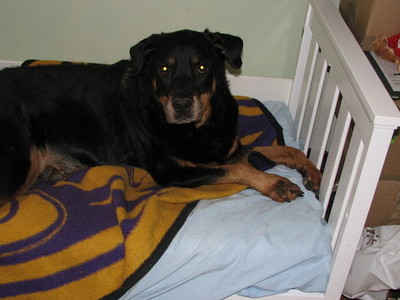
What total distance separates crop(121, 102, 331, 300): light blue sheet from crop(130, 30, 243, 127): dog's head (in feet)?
1.58

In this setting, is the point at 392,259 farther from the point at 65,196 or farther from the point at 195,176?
the point at 65,196

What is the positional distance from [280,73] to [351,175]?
1408 millimetres

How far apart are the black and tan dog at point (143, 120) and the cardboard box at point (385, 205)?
351 millimetres

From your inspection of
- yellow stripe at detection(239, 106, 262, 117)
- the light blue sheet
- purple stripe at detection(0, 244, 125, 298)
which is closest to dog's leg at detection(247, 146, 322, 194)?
the light blue sheet

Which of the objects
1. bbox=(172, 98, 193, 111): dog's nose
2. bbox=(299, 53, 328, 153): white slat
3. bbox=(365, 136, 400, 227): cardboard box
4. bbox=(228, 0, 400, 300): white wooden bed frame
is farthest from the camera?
bbox=(299, 53, 328, 153): white slat

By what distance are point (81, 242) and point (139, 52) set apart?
860mm

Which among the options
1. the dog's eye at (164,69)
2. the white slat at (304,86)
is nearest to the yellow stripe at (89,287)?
the dog's eye at (164,69)

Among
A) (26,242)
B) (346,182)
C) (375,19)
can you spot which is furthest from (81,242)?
(375,19)

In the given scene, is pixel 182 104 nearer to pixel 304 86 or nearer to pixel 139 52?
pixel 139 52

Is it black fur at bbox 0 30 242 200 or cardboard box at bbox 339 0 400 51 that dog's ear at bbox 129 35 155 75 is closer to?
black fur at bbox 0 30 242 200

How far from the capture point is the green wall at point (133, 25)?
98.9 inches

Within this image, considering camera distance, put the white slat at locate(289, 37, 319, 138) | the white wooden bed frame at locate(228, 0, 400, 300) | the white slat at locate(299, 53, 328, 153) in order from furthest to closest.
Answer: the white slat at locate(289, 37, 319, 138), the white slat at locate(299, 53, 328, 153), the white wooden bed frame at locate(228, 0, 400, 300)

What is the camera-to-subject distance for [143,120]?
2027mm

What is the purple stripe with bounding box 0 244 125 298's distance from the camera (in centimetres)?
156
